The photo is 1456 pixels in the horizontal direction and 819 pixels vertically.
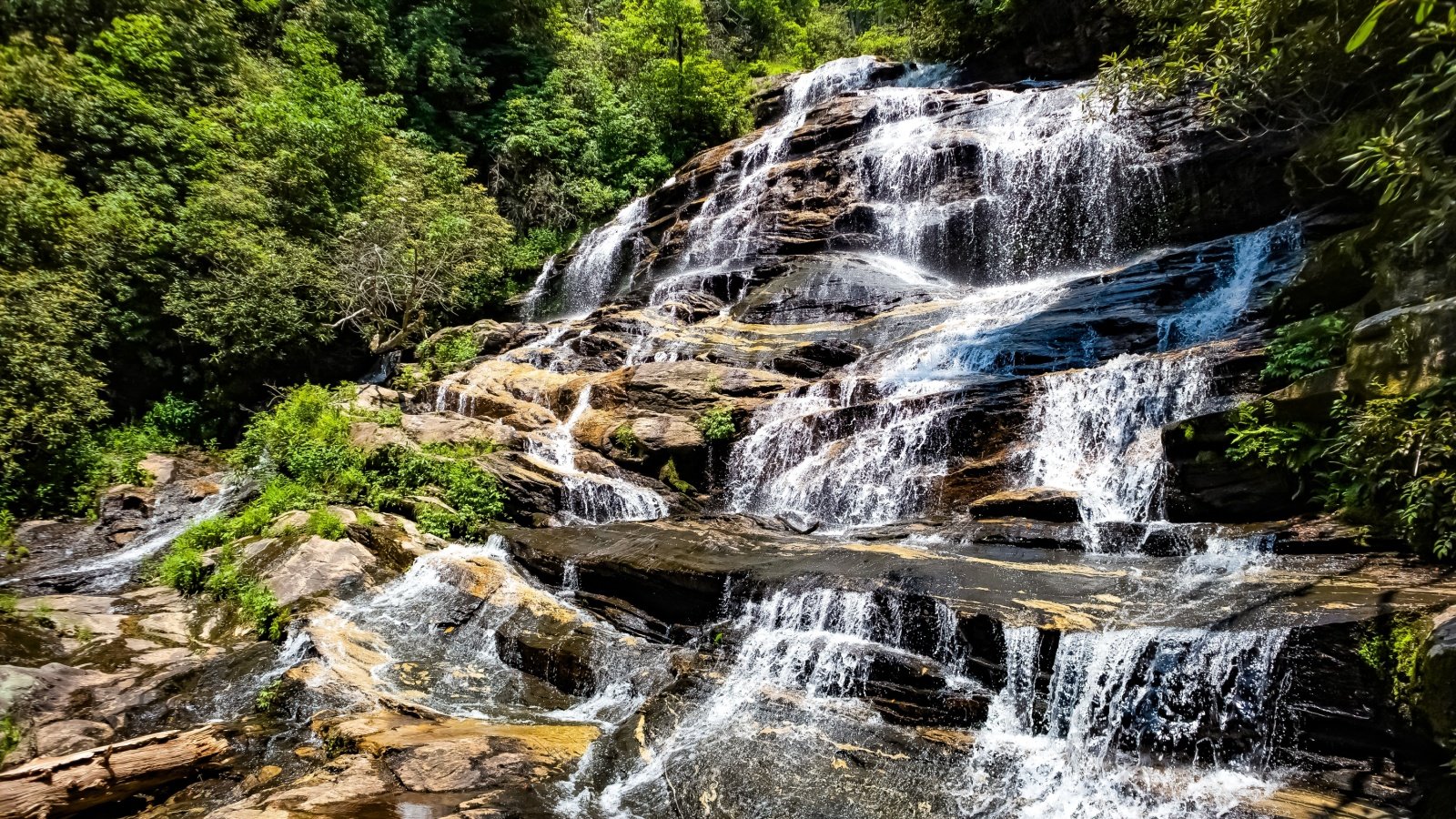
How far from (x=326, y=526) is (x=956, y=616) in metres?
9.28

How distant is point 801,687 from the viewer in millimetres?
6805

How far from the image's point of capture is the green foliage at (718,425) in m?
13.2

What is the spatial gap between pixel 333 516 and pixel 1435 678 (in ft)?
40.6

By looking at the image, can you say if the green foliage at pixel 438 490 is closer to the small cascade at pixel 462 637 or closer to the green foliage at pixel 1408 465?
the small cascade at pixel 462 637

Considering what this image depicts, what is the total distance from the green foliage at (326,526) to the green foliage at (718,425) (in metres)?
6.37

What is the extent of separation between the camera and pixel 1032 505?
9.16 meters

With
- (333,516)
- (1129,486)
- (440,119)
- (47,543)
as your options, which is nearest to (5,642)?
(333,516)

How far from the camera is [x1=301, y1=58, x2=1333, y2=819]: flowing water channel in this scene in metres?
5.22

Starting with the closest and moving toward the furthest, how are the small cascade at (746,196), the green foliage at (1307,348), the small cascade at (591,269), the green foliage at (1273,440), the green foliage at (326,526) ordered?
the green foliage at (1273,440) → the green foliage at (1307,348) → the green foliage at (326,526) → the small cascade at (746,196) → the small cascade at (591,269)

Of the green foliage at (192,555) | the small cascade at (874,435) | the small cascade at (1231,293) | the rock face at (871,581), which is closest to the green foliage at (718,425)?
the rock face at (871,581)

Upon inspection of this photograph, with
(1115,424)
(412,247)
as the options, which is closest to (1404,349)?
(1115,424)

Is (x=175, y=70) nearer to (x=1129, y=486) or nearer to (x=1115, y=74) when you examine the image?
(x=1115, y=74)

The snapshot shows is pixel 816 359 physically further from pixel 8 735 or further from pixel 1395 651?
pixel 8 735

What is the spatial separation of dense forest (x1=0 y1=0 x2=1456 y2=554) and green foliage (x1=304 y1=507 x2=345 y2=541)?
19.3 feet
